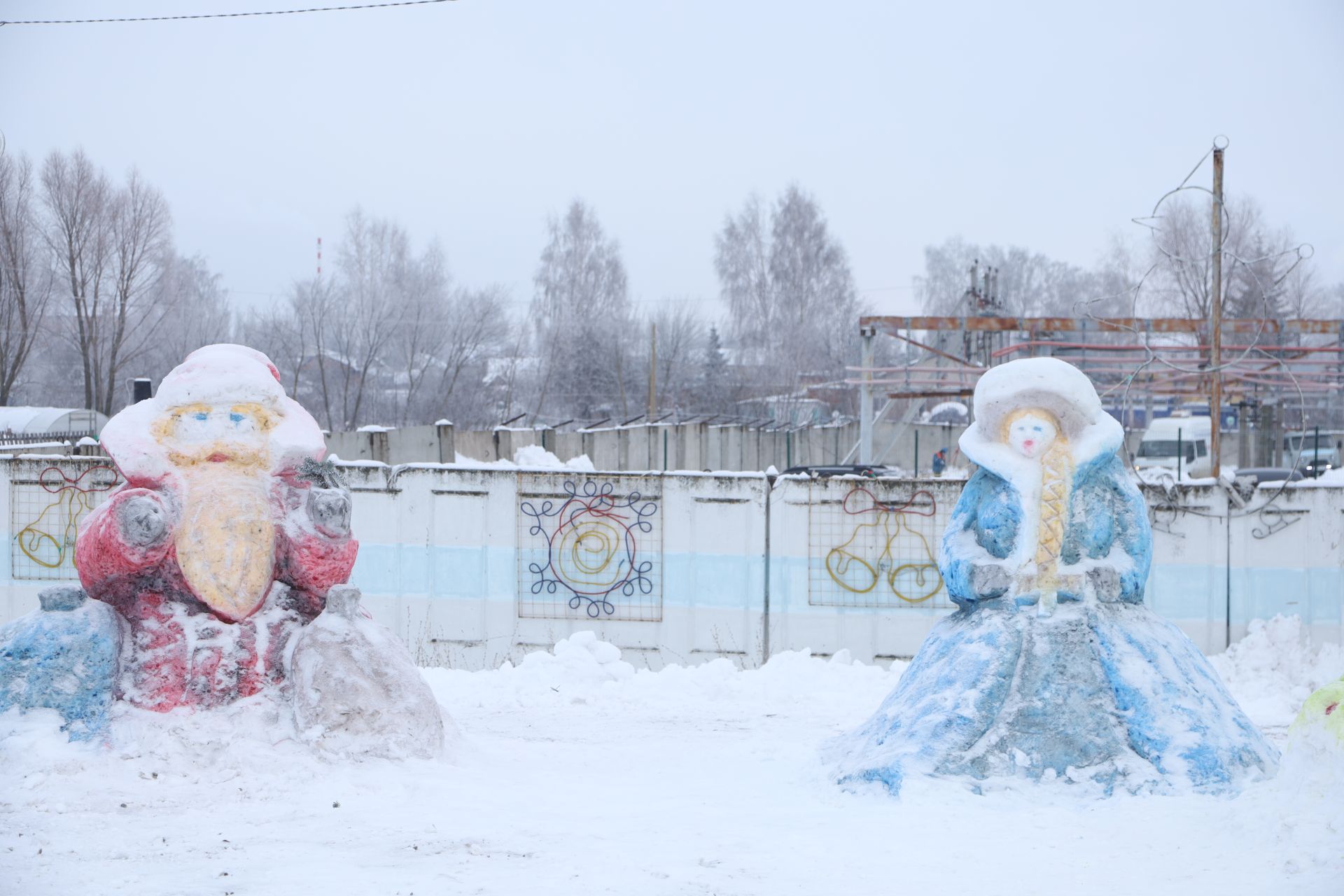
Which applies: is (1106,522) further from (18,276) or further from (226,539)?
(18,276)

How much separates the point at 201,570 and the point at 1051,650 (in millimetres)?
4448

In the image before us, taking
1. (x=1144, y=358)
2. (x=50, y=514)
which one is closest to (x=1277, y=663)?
(x=50, y=514)

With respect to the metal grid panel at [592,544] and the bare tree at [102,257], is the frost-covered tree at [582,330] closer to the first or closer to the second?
the bare tree at [102,257]

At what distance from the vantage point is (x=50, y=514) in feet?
38.2

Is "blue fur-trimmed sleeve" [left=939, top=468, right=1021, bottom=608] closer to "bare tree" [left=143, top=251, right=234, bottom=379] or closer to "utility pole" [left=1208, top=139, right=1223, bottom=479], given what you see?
"utility pole" [left=1208, top=139, right=1223, bottom=479]

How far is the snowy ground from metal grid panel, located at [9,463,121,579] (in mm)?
5875

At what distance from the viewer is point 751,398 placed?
41500 millimetres

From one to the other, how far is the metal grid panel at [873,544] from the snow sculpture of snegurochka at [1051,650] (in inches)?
149

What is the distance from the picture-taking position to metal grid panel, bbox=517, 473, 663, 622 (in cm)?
1101

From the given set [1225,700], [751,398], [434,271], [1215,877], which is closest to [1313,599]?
[1225,700]

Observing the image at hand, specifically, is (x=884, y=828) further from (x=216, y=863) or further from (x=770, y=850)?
(x=216, y=863)

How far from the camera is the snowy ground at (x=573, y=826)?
16.4 feet

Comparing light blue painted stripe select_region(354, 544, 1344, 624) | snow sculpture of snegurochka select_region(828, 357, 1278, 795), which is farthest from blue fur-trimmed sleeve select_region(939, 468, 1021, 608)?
light blue painted stripe select_region(354, 544, 1344, 624)

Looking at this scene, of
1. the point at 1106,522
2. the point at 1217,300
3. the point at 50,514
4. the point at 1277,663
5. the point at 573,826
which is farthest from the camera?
the point at 1217,300
